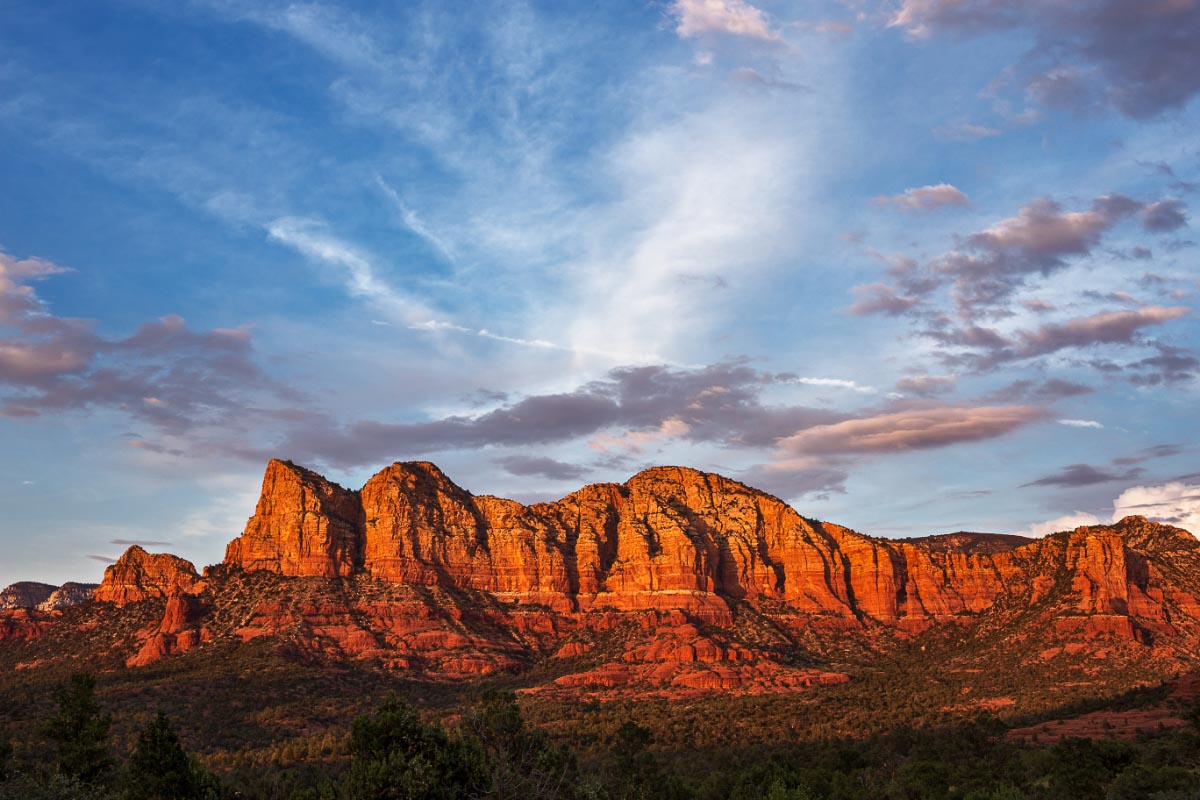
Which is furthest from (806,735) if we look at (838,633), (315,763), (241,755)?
(838,633)

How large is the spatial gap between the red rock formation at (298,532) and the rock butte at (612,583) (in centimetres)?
38

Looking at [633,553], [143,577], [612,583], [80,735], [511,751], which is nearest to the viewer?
[511,751]

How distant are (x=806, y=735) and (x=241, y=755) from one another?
56112 mm

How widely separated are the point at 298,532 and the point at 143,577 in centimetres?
2833

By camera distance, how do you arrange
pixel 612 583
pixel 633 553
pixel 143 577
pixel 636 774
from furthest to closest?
pixel 633 553
pixel 612 583
pixel 143 577
pixel 636 774

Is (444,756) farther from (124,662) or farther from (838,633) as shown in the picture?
(838,633)

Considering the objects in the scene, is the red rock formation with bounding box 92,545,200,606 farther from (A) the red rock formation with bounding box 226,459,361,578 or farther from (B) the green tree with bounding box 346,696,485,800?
(B) the green tree with bounding box 346,696,485,800

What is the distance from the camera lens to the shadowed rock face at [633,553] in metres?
166

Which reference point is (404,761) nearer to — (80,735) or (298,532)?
(80,735)

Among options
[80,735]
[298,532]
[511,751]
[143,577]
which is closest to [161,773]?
[80,735]

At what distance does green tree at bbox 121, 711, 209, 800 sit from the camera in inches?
1790

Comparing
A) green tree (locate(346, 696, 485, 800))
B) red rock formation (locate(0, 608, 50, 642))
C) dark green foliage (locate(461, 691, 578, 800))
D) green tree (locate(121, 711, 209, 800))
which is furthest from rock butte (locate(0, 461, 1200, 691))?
green tree (locate(346, 696, 485, 800))

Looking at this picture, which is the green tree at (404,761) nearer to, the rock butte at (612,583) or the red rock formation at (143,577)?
the rock butte at (612,583)

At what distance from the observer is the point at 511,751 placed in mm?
43188
